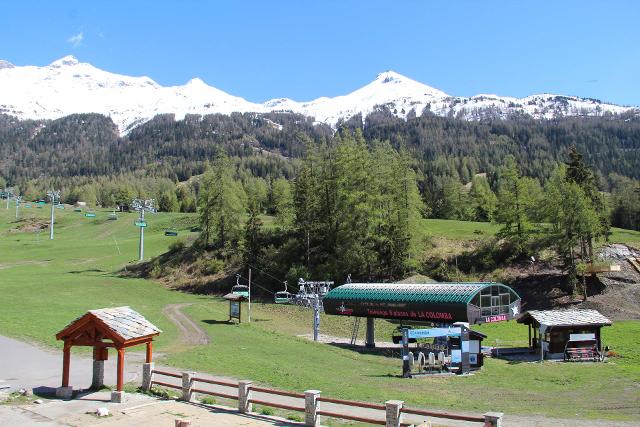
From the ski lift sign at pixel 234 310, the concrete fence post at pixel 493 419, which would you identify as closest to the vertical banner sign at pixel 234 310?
the ski lift sign at pixel 234 310

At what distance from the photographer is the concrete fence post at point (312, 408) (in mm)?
17203

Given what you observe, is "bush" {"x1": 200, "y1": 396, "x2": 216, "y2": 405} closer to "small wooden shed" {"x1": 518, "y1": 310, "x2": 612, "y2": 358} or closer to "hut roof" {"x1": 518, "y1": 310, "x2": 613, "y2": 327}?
"small wooden shed" {"x1": 518, "y1": 310, "x2": 612, "y2": 358}

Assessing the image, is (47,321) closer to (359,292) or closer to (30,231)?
(359,292)

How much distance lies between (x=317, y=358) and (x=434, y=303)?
874cm

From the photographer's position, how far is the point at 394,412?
51.6 ft

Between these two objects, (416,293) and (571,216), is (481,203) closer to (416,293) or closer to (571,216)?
(571,216)

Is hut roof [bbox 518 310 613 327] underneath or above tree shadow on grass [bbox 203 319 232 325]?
above

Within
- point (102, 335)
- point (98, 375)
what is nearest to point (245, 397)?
point (102, 335)

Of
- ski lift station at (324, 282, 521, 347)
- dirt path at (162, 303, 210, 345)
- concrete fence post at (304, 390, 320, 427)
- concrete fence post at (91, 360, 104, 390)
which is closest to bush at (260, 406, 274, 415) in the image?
concrete fence post at (304, 390, 320, 427)

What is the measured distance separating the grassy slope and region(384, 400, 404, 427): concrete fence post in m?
5.92

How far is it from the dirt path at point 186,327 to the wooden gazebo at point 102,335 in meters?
13.4

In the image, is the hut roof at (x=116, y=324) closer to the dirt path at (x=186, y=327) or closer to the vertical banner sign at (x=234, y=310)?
the dirt path at (x=186, y=327)

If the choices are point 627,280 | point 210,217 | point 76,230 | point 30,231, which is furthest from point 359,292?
point 30,231

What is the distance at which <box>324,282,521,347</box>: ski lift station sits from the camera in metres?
35.4
